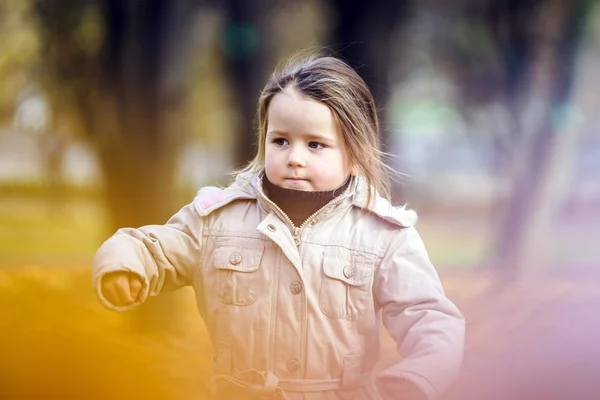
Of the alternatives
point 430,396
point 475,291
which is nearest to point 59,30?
point 475,291

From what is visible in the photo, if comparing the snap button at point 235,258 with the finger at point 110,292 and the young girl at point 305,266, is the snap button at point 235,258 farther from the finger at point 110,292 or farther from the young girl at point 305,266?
the finger at point 110,292

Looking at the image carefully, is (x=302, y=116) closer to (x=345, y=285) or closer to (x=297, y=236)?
(x=297, y=236)

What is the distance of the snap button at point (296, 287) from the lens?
1.74 metres

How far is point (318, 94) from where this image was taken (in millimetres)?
1750

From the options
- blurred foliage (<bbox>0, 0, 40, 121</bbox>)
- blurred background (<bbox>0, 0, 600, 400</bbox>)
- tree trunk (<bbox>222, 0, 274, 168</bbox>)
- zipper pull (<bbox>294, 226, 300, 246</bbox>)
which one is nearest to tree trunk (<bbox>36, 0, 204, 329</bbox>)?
blurred background (<bbox>0, 0, 600, 400</bbox>)

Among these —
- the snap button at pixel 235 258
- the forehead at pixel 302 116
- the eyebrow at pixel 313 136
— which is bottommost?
the snap button at pixel 235 258

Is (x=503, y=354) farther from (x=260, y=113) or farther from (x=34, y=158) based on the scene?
(x=34, y=158)

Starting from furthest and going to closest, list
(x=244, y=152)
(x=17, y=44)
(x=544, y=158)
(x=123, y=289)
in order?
(x=17, y=44) < (x=544, y=158) < (x=244, y=152) < (x=123, y=289)

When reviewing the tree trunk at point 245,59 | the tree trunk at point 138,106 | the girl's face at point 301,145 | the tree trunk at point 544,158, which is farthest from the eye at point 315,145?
the tree trunk at point 544,158

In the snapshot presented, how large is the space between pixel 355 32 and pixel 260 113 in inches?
73.5

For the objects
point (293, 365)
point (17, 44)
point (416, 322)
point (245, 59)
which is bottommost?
point (293, 365)

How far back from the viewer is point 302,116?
1740mm

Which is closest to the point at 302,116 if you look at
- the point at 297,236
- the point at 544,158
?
the point at 297,236

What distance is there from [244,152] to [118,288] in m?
2.73
